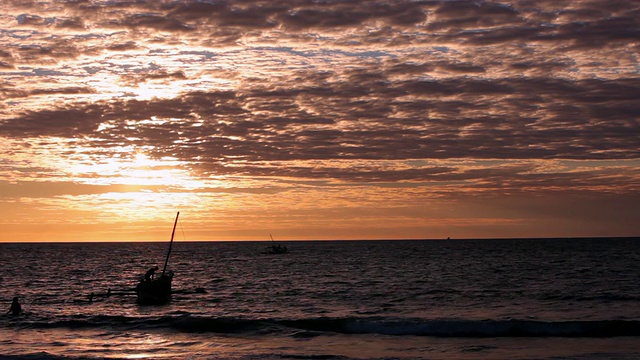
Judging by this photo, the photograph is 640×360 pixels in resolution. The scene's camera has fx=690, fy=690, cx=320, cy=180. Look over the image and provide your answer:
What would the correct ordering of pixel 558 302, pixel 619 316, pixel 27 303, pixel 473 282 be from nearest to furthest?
pixel 619 316 → pixel 558 302 → pixel 27 303 → pixel 473 282

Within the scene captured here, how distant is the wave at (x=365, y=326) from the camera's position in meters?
37.6

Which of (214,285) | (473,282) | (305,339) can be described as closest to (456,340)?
(305,339)

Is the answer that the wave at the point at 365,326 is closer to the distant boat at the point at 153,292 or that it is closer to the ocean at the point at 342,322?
the ocean at the point at 342,322

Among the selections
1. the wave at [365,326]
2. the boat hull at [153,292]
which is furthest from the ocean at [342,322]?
the boat hull at [153,292]

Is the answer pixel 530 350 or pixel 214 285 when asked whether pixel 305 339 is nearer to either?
pixel 530 350

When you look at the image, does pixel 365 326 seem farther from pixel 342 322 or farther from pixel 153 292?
pixel 153 292

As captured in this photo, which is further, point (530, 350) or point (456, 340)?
point (456, 340)

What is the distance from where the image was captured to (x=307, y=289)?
2579 inches

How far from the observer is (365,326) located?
131 feet

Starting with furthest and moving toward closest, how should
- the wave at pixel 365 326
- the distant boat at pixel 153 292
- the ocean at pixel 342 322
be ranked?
the distant boat at pixel 153 292 < the wave at pixel 365 326 < the ocean at pixel 342 322

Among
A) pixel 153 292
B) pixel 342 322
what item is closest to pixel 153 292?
pixel 153 292

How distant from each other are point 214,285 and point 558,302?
36.5 metres

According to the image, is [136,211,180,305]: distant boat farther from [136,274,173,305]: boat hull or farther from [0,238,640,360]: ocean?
[0,238,640,360]: ocean

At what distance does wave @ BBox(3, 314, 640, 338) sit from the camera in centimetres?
3756
